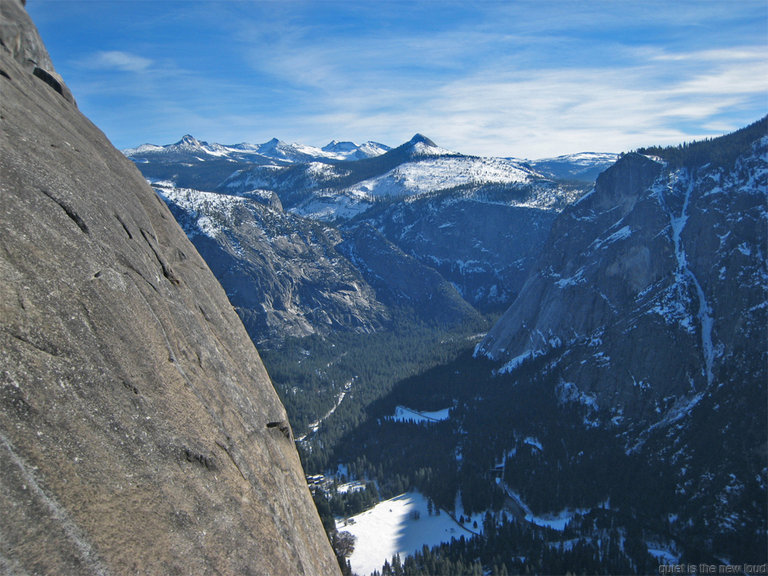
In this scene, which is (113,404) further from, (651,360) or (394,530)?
(651,360)

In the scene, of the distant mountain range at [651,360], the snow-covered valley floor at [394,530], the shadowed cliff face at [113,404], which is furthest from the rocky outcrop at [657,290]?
the shadowed cliff face at [113,404]

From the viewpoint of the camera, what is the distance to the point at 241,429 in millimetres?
19625

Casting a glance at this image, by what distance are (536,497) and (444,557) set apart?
2276 cm

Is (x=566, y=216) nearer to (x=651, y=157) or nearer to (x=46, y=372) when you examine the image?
(x=651, y=157)

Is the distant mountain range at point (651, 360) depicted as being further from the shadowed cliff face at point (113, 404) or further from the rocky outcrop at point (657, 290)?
the shadowed cliff face at point (113, 404)

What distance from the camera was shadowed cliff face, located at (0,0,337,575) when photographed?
12293 millimetres

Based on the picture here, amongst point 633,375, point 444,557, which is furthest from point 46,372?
point 633,375

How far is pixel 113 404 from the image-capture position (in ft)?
47.9

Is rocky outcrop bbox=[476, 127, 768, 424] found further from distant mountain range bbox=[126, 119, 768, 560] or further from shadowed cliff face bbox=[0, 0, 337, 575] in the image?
shadowed cliff face bbox=[0, 0, 337, 575]

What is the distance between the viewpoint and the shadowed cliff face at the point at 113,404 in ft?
40.3

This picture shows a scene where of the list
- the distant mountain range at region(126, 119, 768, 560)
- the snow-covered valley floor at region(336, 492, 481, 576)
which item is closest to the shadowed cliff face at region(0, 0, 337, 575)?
the snow-covered valley floor at region(336, 492, 481, 576)

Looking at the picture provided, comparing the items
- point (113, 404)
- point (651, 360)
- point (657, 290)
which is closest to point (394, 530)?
point (651, 360)

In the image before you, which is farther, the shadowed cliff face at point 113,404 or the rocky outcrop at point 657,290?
the rocky outcrop at point 657,290

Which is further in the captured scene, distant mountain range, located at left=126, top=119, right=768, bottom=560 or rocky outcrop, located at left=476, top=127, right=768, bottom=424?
rocky outcrop, located at left=476, top=127, right=768, bottom=424
